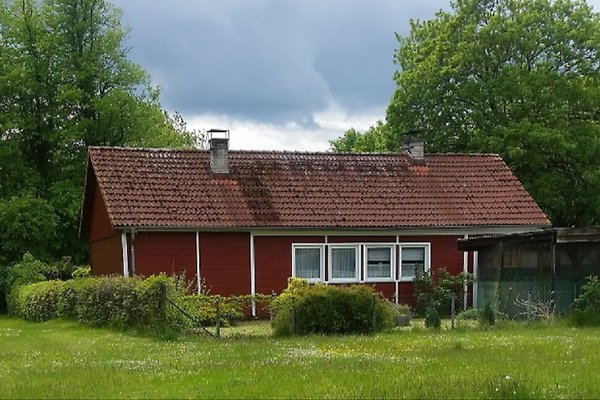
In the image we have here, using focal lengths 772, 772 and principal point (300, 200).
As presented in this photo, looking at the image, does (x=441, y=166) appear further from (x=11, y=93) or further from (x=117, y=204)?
(x=11, y=93)

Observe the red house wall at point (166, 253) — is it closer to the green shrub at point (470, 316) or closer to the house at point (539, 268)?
the green shrub at point (470, 316)

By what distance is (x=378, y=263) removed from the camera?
91.8 feet

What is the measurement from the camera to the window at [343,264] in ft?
89.9

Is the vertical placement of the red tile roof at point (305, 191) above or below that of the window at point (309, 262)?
above

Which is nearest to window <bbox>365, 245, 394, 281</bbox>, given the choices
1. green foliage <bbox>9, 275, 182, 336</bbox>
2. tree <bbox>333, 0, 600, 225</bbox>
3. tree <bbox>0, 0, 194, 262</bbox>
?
green foliage <bbox>9, 275, 182, 336</bbox>

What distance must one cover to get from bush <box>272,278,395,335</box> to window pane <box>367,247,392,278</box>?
7.51 metres

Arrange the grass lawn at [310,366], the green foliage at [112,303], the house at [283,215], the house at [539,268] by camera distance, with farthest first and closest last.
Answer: the house at [283,215] < the house at [539,268] < the green foliage at [112,303] < the grass lawn at [310,366]

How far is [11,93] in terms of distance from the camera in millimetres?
37594

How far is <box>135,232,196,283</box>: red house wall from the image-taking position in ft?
82.4

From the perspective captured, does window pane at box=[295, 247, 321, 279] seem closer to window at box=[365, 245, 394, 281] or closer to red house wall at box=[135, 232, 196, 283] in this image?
window at box=[365, 245, 394, 281]

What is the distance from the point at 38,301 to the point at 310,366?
49.3 ft

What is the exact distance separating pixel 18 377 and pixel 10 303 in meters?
19.4

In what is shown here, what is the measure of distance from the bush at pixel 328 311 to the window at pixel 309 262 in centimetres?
680

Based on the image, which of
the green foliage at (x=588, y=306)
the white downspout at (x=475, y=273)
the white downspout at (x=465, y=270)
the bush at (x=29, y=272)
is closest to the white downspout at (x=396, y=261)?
the white downspout at (x=465, y=270)
